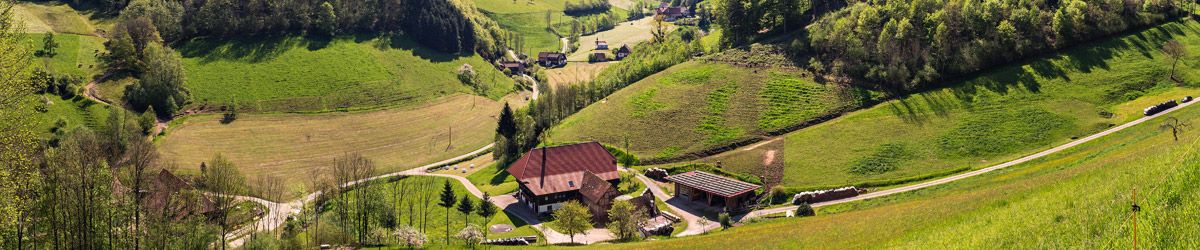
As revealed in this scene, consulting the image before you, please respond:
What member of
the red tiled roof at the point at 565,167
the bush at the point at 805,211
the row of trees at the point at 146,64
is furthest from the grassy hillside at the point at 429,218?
the row of trees at the point at 146,64

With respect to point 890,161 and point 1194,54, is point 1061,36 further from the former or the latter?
point 890,161

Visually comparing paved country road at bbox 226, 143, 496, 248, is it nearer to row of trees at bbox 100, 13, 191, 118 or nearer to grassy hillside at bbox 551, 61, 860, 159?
grassy hillside at bbox 551, 61, 860, 159

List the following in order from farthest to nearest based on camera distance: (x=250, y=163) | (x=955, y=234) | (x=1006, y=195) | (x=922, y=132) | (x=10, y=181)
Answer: (x=250, y=163)
(x=922, y=132)
(x=1006, y=195)
(x=10, y=181)
(x=955, y=234)

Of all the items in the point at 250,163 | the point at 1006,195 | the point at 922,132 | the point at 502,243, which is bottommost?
the point at 250,163

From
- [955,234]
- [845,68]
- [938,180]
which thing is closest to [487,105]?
[845,68]

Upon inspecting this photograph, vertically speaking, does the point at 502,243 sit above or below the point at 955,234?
below

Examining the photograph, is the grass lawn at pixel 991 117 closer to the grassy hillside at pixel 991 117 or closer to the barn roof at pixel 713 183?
the grassy hillside at pixel 991 117
